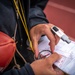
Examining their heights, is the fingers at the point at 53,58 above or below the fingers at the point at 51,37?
below

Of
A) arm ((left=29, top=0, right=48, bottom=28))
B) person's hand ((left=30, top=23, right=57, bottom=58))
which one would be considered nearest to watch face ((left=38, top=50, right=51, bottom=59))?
→ person's hand ((left=30, top=23, right=57, bottom=58))

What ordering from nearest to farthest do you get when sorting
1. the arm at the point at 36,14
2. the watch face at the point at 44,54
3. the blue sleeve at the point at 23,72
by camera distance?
1. the blue sleeve at the point at 23,72
2. the watch face at the point at 44,54
3. the arm at the point at 36,14

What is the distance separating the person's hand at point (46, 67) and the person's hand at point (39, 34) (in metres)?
0.07

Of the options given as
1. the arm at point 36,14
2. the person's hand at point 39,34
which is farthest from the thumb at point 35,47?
the arm at point 36,14

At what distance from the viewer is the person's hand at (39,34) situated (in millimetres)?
827

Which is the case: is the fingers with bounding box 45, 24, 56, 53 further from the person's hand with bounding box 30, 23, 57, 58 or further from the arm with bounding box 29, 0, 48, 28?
the arm with bounding box 29, 0, 48, 28

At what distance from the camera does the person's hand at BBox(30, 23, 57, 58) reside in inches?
32.6

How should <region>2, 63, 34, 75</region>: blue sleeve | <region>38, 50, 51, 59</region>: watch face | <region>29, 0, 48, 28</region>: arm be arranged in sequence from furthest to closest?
<region>29, 0, 48, 28</region>: arm → <region>38, 50, 51, 59</region>: watch face → <region>2, 63, 34, 75</region>: blue sleeve

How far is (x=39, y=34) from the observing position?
89cm

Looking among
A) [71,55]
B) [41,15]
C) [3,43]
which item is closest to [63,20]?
[41,15]

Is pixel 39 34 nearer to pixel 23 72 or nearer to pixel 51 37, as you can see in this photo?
pixel 51 37

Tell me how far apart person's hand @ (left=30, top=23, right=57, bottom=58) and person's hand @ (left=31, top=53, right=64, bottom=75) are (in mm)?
69

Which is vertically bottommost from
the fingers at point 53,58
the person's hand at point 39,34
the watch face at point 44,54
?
the watch face at point 44,54

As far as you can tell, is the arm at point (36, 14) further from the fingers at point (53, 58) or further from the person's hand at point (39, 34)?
the fingers at point (53, 58)
